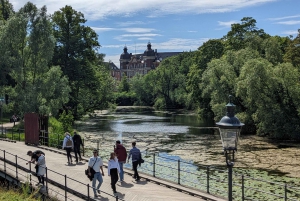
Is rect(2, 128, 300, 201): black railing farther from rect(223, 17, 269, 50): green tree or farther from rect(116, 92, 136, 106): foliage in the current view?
rect(116, 92, 136, 106): foliage

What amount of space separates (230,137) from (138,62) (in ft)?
534

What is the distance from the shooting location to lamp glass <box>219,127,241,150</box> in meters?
8.20

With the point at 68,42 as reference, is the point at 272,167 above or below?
below

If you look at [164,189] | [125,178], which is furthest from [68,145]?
[164,189]

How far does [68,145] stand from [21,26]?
2067 cm

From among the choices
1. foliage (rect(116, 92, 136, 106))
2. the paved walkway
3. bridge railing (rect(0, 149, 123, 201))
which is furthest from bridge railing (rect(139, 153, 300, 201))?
foliage (rect(116, 92, 136, 106))

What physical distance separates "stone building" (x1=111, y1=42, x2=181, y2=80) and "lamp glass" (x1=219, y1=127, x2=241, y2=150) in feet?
499

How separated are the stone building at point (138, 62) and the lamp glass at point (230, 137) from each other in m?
152

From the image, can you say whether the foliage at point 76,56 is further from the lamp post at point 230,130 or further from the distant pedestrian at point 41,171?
the lamp post at point 230,130

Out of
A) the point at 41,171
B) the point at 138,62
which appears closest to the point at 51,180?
the point at 41,171

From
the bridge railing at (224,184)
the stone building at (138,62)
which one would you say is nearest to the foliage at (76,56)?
the bridge railing at (224,184)

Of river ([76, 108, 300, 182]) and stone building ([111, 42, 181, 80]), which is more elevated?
stone building ([111, 42, 181, 80])

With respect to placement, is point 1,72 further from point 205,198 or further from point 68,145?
point 205,198

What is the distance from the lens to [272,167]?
2275 cm
